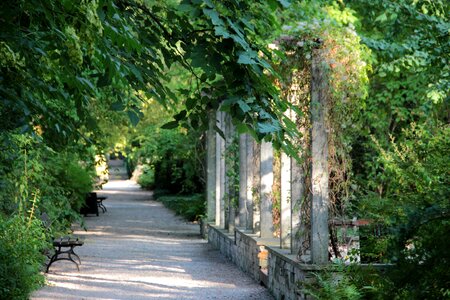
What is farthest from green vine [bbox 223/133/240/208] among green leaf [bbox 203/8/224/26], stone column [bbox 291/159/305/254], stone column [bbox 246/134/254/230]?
green leaf [bbox 203/8/224/26]

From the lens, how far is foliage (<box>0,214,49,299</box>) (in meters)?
10.3

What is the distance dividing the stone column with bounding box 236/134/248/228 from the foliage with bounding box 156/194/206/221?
1057cm

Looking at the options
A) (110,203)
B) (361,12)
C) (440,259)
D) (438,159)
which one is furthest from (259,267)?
(110,203)

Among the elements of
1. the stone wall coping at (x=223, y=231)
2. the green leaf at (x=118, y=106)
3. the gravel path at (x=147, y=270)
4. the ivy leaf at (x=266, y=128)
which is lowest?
the gravel path at (x=147, y=270)

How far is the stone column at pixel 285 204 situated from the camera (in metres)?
12.4

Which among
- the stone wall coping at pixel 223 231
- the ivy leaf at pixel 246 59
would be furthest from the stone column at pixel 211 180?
the ivy leaf at pixel 246 59

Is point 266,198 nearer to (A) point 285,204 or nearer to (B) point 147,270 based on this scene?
(A) point 285,204

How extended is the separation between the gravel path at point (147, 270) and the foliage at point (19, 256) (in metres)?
0.59

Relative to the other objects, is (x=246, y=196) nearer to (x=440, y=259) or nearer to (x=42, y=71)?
(x=42, y=71)

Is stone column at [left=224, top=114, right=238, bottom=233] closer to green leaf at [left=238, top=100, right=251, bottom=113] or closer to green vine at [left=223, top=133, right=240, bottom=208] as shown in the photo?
green vine at [left=223, top=133, right=240, bottom=208]

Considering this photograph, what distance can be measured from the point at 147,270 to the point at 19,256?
4504 mm

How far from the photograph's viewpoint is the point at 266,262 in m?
13.6

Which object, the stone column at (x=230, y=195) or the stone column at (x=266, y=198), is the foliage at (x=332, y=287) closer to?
the stone column at (x=266, y=198)

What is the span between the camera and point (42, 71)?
8.99m
